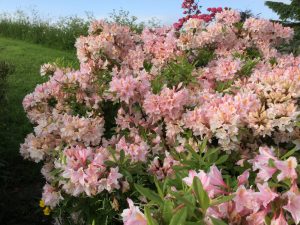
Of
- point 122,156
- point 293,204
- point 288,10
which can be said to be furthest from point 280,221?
point 288,10

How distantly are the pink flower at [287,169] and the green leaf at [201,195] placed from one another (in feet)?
0.95

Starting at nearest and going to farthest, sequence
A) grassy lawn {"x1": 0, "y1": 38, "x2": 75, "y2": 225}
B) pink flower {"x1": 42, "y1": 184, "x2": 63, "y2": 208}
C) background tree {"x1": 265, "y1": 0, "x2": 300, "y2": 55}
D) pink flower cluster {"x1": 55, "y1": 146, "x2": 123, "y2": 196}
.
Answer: pink flower cluster {"x1": 55, "y1": 146, "x2": 123, "y2": 196}, pink flower {"x1": 42, "y1": 184, "x2": 63, "y2": 208}, grassy lawn {"x1": 0, "y1": 38, "x2": 75, "y2": 225}, background tree {"x1": 265, "y1": 0, "x2": 300, "y2": 55}

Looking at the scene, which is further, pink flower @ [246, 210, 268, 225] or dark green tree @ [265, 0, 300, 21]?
dark green tree @ [265, 0, 300, 21]

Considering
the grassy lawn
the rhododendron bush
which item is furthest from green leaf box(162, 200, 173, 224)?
the grassy lawn

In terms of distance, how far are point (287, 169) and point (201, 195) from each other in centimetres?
34

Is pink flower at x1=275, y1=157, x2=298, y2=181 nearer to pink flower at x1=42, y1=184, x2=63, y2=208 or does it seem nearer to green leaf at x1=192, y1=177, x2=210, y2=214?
green leaf at x1=192, y1=177, x2=210, y2=214

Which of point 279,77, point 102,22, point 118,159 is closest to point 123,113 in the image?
point 118,159

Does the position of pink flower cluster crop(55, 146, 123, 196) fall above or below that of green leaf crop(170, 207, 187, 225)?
below

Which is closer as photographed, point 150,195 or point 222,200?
point 222,200

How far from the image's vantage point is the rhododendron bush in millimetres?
1699

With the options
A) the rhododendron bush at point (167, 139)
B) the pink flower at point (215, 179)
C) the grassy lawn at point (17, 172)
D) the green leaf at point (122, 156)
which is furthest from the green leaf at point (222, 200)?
the grassy lawn at point (17, 172)

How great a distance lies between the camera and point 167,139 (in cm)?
357

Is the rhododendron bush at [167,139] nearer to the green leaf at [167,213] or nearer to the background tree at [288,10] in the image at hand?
the green leaf at [167,213]

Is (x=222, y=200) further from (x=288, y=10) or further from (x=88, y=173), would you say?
(x=288, y=10)
